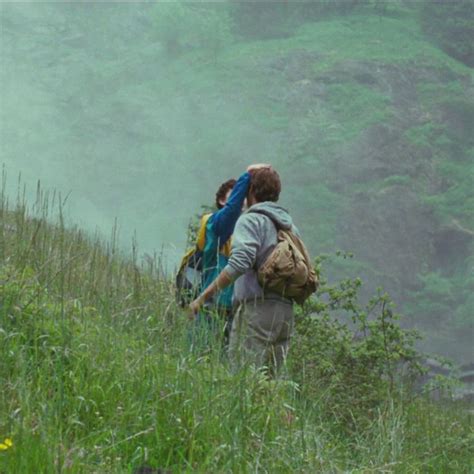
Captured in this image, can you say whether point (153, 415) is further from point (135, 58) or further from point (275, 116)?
point (135, 58)

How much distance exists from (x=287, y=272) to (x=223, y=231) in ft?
2.24

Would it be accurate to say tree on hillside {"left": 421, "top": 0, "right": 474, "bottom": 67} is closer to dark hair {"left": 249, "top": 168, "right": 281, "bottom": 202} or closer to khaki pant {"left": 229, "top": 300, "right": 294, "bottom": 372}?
dark hair {"left": 249, "top": 168, "right": 281, "bottom": 202}

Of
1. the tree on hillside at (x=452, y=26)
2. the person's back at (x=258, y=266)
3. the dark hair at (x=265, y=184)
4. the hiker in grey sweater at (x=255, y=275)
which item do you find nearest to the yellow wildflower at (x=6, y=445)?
the hiker in grey sweater at (x=255, y=275)

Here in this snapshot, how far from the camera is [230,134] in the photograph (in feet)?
149

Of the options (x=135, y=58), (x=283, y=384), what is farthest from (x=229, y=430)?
(x=135, y=58)

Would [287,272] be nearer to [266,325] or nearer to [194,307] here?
[266,325]

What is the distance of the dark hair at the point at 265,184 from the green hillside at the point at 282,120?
30504 mm

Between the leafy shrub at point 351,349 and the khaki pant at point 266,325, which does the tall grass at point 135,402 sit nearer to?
the khaki pant at point 266,325

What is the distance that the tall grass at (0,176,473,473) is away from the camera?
14.2 feet

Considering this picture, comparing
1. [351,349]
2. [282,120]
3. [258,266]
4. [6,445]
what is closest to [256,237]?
[258,266]

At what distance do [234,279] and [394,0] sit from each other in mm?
52253

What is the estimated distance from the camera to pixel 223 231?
6676mm

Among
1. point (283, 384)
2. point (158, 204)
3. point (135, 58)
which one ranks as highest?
point (283, 384)

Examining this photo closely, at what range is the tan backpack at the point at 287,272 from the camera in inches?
242
